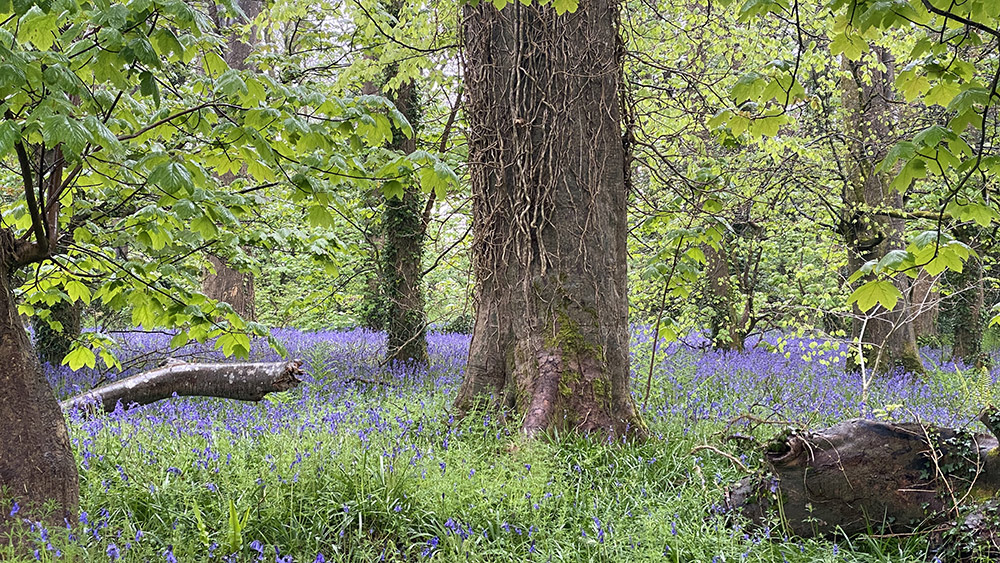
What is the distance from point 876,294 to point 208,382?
5844 mm

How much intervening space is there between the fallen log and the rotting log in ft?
14.5

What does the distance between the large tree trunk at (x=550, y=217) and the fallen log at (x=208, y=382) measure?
90.3 inches

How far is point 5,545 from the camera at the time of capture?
2484 millimetres

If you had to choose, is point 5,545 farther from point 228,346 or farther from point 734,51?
point 734,51

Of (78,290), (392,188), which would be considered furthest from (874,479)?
(78,290)

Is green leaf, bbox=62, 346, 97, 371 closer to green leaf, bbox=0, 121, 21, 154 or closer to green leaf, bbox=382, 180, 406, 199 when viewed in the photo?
green leaf, bbox=0, 121, 21, 154

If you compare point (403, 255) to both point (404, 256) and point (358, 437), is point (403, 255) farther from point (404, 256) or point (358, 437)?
point (358, 437)

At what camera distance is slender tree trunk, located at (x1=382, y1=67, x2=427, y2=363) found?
8.33 meters

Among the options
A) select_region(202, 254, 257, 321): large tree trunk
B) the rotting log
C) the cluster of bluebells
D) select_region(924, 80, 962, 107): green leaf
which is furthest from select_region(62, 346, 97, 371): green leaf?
select_region(202, 254, 257, 321): large tree trunk

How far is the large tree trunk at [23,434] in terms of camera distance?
8.29 ft

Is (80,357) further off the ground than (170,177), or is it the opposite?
(170,177)

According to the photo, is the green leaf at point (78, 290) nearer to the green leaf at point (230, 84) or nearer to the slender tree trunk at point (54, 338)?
the green leaf at point (230, 84)

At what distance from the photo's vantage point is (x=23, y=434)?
2.56m

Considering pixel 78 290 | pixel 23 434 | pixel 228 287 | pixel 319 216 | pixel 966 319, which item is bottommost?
pixel 966 319
